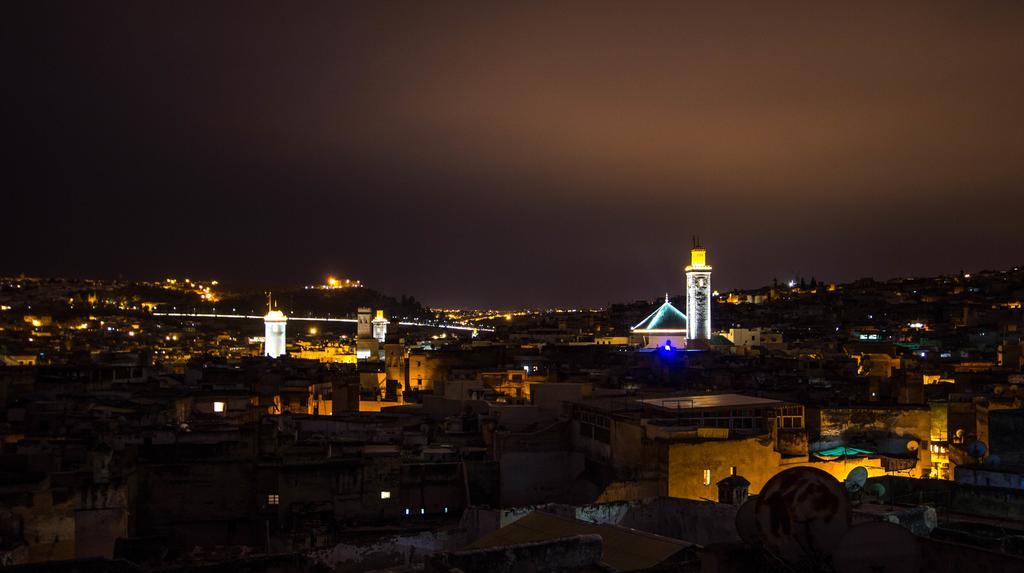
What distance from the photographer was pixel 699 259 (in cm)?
5300

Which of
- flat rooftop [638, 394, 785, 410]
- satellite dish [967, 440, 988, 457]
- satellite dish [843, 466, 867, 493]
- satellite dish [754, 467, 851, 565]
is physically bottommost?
satellite dish [843, 466, 867, 493]

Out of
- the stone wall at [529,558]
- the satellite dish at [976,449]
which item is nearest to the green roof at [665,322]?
the satellite dish at [976,449]

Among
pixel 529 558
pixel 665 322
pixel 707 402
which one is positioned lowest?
pixel 529 558

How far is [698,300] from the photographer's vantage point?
50.7 m

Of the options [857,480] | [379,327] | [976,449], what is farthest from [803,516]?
[379,327]

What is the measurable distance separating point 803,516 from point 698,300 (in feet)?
151

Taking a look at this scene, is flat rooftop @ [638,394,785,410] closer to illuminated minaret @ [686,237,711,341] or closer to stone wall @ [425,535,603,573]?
stone wall @ [425,535,603,573]

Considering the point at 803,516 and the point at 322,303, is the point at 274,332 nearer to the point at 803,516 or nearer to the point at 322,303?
the point at 803,516

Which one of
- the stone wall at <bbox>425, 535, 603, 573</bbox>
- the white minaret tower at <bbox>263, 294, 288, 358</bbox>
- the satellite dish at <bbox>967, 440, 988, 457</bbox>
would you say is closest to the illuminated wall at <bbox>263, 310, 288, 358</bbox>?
the white minaret tower at <bbox>263, 294, 288, 358</bbox>

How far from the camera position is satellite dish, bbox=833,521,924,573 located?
207 inches

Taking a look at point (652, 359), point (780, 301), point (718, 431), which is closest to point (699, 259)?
point (652, 359)

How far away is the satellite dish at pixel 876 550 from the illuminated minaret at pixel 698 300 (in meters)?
44.4

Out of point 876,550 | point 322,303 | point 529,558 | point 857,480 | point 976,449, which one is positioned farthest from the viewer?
point 322,303

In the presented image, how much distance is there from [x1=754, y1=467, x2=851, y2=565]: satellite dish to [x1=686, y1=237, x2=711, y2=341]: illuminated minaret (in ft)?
146
